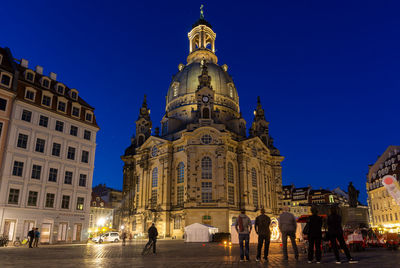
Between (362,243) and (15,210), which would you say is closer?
(362,243)

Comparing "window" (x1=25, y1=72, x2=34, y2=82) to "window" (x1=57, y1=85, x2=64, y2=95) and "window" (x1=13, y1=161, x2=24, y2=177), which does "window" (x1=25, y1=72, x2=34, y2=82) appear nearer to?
"window" (x1=57, y1=85, x2=64, y2=95)

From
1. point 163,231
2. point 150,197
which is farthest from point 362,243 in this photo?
point 150,197

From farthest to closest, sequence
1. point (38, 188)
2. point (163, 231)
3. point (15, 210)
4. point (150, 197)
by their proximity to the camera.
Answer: point (150, 197), point (163, 231), point (38, 188), point (15, 210)

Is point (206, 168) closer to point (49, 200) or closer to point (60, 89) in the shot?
point (60, 89)

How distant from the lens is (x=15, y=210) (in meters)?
34.6

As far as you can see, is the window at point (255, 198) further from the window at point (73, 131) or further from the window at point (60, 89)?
the window at point (60, 89)

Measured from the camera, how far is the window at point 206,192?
61.2 m

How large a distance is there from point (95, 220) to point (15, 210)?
5959cm

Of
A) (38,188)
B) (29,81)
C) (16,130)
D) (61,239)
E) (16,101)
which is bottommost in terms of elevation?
(61,239)

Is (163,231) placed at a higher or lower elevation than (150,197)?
lower

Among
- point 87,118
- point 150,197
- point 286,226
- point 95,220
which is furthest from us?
point 95,220

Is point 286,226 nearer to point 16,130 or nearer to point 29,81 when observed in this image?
point 16,130

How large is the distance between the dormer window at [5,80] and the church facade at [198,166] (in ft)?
111

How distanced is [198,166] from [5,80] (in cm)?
3652
